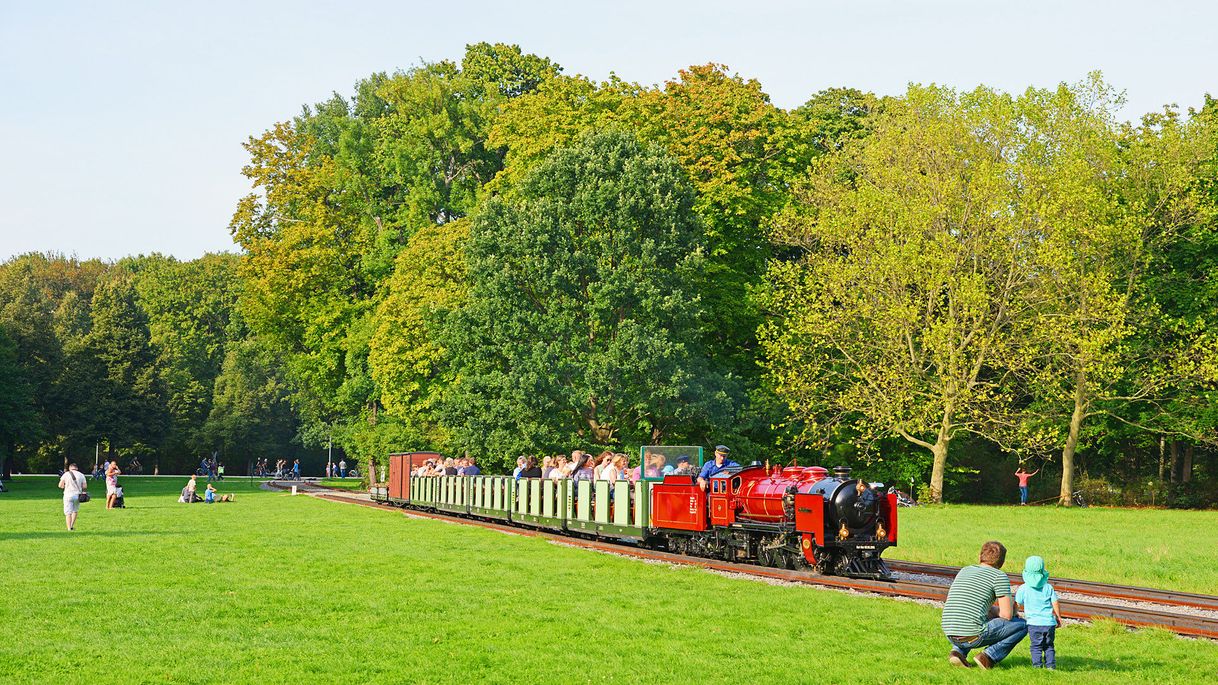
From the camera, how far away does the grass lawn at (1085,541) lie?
22.4 m

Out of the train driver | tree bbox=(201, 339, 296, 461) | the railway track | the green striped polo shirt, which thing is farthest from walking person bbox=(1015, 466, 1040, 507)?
tree bbox=(201, 339, 296, 461)

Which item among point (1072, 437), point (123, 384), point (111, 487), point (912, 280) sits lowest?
point (111, 487)

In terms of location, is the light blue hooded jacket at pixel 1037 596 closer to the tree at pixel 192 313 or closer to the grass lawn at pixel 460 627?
the grass lawn at pixel 460 627

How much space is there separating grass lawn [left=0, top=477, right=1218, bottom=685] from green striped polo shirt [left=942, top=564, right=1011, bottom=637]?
47cm

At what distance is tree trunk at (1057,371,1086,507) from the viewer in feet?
164

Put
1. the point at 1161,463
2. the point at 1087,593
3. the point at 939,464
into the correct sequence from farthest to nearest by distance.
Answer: the point at 1161,463 < the point at 939,464 < the point at 1087,593

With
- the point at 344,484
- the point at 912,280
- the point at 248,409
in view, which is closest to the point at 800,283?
the point at 912,280

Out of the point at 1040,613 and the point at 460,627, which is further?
the point at 460,627

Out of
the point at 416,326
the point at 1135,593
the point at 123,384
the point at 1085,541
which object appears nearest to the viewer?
the point at 1135,593

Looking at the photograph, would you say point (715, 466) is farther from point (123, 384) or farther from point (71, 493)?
point (123, 384)

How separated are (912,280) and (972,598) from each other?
34.7 meters

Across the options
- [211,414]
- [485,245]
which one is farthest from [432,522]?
[211,414]

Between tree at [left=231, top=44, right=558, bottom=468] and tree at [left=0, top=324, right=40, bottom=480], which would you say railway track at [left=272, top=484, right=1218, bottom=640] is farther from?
tree at [left=0, top=324, right=40, bottom=480]

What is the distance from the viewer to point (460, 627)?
551 inches
